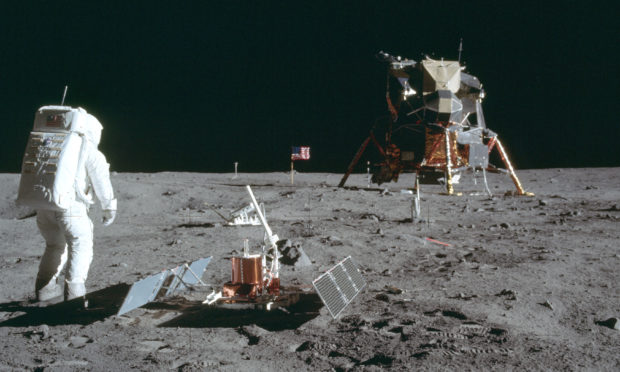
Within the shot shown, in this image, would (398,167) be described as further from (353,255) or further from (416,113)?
(353,255)

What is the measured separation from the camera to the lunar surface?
221 cm

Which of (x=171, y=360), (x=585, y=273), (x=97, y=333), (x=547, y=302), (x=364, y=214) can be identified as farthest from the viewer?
Result: (x=364, y=214)

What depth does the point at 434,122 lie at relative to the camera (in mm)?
7770

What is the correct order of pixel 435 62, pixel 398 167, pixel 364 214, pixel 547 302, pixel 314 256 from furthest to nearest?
pixel 398 167 < pixel 435 62 < pixel 364 214 < pixel 314 256 < pixel 547 302

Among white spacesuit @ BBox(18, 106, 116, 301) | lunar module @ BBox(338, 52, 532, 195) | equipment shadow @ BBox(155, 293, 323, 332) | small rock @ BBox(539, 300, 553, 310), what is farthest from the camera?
lunar module @ BBox(338, 52, 532, 195)

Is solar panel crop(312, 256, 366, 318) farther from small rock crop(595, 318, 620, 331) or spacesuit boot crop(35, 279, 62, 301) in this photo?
spacesuit boot crop(35, 279, 62, 301)

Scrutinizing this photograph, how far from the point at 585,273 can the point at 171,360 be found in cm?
314

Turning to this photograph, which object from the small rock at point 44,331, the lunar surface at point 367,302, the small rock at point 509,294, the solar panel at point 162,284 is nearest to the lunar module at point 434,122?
the lunar surface at point 367,302

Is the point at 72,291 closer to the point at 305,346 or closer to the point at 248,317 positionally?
the point at 248,317

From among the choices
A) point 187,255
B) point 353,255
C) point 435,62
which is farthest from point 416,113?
point 187,255

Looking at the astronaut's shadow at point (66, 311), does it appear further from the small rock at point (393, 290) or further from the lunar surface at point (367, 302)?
the small rock at point (393, 290)

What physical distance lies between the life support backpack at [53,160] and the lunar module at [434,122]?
591 cm

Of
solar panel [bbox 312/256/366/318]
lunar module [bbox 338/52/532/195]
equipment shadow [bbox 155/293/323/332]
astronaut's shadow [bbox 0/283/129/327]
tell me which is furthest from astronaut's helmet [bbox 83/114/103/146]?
lunar module [bbox 338/52/532/195]

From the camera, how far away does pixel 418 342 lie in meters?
2.32
